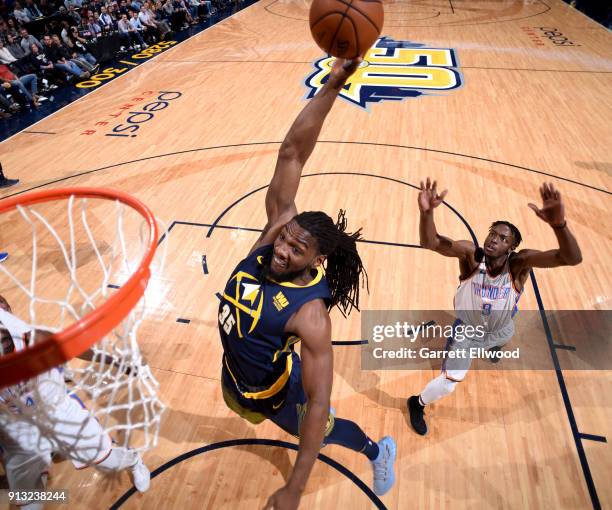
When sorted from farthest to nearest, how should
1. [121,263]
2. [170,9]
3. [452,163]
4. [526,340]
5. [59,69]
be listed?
1. [170,9]
2. [59,69]
3. [452,163]
4. [121,263]
5. [526,340]

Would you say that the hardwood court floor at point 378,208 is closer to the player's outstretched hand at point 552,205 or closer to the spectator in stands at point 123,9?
the player's outstretched hand at point 552,205

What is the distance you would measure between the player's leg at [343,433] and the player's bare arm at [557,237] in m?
1.46

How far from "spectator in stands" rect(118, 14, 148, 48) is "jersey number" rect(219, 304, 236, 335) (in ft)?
40.2

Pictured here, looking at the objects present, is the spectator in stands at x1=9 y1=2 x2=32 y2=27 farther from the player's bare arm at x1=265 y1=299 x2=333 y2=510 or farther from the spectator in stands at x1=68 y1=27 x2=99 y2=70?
the player's bare arm at x1=265 y1=299 x2=333 y2=510

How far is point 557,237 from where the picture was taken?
240 centimetres

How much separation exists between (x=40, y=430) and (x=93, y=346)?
0.54 metres

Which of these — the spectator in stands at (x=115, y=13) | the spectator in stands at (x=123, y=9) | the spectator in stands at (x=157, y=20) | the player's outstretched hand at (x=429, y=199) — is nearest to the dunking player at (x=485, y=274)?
the player's outstretched hand at (x=429, y=199)

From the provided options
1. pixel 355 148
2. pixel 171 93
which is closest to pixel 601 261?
pixel 355 148

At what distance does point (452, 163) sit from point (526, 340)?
3.19 m

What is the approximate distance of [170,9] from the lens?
13.5 metres

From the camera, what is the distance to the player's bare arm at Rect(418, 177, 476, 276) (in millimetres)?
2564

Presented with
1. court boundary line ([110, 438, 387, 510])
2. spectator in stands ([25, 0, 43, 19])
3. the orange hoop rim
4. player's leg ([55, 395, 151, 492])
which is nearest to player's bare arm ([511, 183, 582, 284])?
court boundary line ([110, 438, 387, 510])

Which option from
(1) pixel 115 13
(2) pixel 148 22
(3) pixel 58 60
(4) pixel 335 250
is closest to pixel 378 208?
(4) pixel 335 250

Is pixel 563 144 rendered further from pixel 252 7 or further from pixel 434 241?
pixel 252 7
